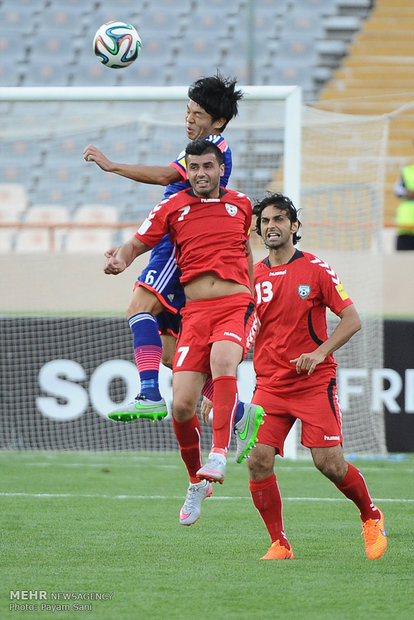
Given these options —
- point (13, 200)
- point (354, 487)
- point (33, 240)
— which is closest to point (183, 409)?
point (354, 487)

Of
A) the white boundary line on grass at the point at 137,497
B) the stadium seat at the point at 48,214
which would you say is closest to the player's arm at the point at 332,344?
the white boundary line on grass at the point at 137,497

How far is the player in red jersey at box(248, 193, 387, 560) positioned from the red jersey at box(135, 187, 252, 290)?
333 mm

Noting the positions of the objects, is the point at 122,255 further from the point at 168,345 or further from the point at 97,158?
the point at 168,345

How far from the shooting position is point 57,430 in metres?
12.4

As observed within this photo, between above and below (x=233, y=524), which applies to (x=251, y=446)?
above

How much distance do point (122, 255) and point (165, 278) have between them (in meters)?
0.54

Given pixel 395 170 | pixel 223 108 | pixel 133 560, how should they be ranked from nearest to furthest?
pixel 133 560 → pixel 223 108 → pixel 395 170

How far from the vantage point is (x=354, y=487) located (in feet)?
21.6

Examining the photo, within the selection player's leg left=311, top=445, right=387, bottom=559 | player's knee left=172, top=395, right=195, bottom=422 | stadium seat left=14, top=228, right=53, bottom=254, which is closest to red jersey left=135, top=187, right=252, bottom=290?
player's knee left=172, top=395, right=195, bottom=422

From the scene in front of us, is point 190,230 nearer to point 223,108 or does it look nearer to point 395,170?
point 223,108

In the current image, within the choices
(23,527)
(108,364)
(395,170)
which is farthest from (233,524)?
(395,170)

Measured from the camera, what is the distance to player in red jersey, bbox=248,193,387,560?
6457 millimetres

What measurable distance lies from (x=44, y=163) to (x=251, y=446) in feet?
32.7

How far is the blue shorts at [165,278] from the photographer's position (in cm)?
660
